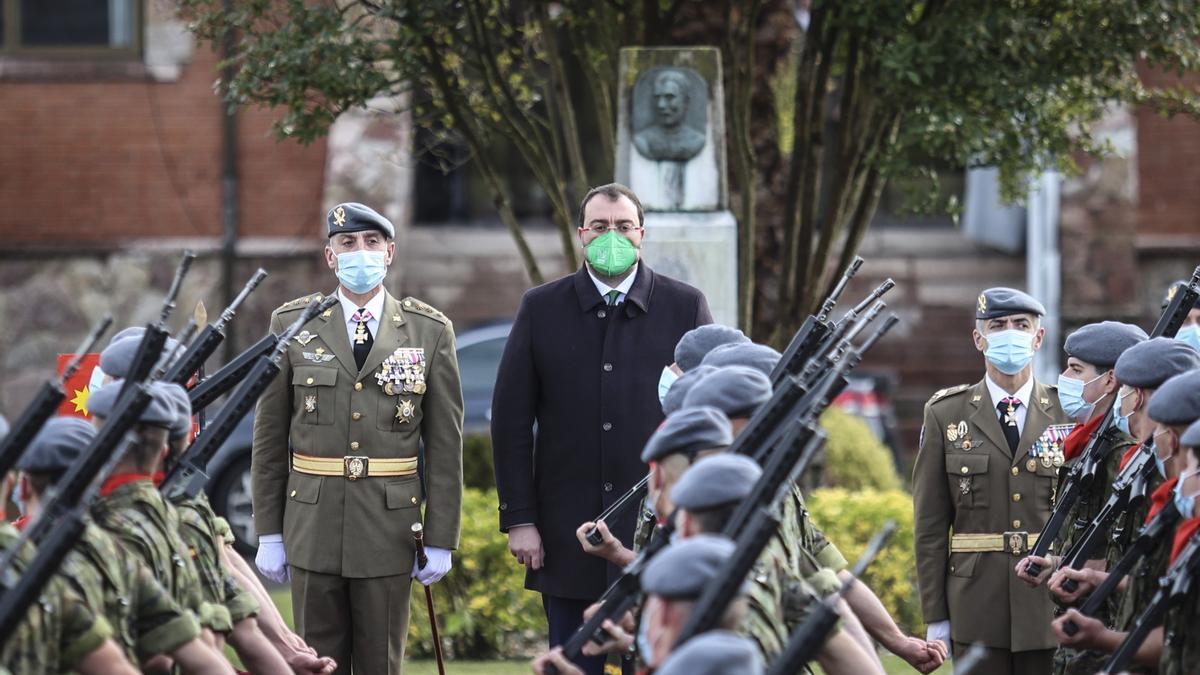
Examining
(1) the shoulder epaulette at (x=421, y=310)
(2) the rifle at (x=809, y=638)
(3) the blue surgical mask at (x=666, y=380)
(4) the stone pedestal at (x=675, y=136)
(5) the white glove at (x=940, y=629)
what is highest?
(4) the stone pedestal at (x=675, y=136)

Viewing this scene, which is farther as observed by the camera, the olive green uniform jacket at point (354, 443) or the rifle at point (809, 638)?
the olive green uniform jacket at point (354, 443)

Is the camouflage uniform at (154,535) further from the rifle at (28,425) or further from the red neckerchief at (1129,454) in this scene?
the red neckerchief at (1129,454)

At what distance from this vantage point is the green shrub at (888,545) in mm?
9555

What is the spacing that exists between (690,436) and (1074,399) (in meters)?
2.71

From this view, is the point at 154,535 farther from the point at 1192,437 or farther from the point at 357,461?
the point at 1192,437

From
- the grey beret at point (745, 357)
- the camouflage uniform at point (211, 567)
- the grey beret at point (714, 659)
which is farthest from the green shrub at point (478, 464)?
the grey beret at point (714, 659)

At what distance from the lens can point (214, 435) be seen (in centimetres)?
525

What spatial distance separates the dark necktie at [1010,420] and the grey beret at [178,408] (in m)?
3.10

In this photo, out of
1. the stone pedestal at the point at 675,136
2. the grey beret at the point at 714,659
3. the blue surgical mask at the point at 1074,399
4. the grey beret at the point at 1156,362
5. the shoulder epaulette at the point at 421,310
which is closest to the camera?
the grey beret at the point at 714,659

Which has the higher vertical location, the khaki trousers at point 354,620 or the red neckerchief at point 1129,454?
the red neckerchief at point 1129,454

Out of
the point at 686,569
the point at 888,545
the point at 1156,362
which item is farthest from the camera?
the point at 888,545

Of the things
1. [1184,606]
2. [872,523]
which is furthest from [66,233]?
[1184,606]

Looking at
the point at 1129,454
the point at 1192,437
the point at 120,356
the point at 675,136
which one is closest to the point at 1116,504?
the point at 1129,454

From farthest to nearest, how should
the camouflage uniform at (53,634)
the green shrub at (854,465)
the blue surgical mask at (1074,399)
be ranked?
1. the green shrub at (854,465)
2. the blue surgical mask at (1074,399)
3. the camouflage uniform at (53,634)
